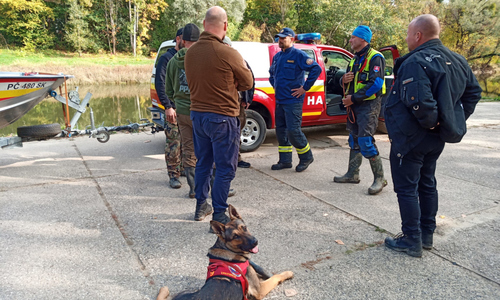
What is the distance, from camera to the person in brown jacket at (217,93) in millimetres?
3145

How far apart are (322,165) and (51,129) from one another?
169 inches

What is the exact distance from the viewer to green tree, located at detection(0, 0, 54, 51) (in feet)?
115

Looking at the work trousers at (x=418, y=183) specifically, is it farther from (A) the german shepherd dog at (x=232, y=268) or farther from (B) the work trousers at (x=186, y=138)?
(B) the work trousers at (x=186, y=138)

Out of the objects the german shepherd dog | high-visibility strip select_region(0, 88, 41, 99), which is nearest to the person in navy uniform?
the german shepherd dog

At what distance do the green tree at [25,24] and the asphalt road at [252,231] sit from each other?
119ft

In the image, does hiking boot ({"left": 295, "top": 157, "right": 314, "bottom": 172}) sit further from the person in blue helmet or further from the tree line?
the tree line

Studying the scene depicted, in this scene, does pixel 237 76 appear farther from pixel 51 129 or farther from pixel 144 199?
pixel 51 129

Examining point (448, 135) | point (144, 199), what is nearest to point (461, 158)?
point (448, 135)

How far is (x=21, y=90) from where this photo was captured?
5406mm

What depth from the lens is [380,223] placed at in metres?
3.69

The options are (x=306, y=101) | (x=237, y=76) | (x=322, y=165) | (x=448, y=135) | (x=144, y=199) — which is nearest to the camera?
(x=448, y=135)

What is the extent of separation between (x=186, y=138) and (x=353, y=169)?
2.28 m

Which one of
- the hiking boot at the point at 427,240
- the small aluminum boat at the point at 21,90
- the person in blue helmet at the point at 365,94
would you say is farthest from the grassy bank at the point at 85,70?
the hiking boot at the point at 427,240

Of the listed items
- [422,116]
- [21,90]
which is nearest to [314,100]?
[422,116]
